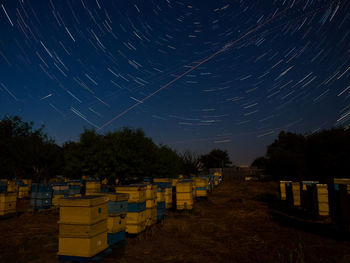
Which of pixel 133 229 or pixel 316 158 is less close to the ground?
pixel 316 158

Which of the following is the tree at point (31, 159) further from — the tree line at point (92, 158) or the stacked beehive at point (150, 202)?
the stacked beehive at point (150, 202)

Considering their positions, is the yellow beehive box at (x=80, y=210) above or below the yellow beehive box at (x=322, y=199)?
above

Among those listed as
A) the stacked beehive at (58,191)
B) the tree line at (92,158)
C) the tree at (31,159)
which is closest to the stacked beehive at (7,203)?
the stacked beehive at (58,191)

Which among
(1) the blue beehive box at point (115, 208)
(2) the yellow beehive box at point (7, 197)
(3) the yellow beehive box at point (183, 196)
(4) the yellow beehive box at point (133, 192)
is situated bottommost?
(3) the yellow beehive box at point (183, 196)

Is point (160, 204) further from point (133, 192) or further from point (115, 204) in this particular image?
point (115, 204)

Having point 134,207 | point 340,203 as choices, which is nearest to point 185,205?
point 134,207

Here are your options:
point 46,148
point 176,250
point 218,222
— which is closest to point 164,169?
point 46,148

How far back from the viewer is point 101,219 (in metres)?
6.87

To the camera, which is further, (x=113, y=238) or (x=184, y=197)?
(x=184, y=197)

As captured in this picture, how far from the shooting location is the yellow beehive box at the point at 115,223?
789 cm

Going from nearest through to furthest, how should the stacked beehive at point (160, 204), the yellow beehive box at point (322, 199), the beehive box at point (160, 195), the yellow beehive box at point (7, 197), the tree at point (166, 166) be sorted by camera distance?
the stacked beehive at point (160, 204), the beehive box at point (160, 195), the yellow beehive box at point (322, 199), the yellow beehive box at point (7, 197), the tree at point (166, 166)

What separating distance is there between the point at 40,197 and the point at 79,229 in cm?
1154

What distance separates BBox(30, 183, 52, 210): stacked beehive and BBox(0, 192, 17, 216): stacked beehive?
1386 mm

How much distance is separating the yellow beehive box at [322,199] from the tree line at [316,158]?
2173 cm
